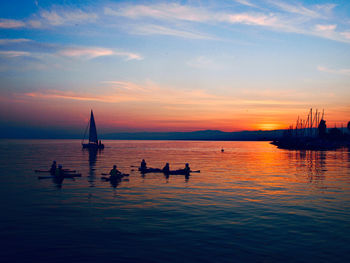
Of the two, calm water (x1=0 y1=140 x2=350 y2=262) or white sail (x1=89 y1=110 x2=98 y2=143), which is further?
white sail (x1=89 y1=110 x2=98 y2=143)

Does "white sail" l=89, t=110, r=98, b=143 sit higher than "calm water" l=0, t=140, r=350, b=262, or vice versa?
"white sail" l=89, t=110, r=98, b=143

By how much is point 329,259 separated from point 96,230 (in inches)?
516

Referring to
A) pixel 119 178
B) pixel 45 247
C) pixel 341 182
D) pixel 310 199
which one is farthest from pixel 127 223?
pixel 341 182

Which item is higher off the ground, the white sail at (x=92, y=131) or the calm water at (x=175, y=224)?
the white sail at (x=92, y=131)

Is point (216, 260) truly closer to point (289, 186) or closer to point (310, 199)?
point (310, 199)

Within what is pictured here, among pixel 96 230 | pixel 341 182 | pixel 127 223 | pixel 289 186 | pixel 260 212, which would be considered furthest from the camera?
pixel 341 182

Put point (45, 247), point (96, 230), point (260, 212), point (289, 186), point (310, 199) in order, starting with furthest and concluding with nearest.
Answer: point (289, 186), point (310, 199), point (260, 212), point (96, 230), point (45, 247)

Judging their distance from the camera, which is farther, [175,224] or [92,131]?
[92,131]

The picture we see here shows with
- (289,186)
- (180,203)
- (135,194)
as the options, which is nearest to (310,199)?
(289,186)

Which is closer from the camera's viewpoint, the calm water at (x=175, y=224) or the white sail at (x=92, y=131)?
the calm water at (x=175, y=224)

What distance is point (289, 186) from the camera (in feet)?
113

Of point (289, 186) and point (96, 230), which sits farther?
point (289, 186)

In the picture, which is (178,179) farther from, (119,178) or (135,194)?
(135,194)

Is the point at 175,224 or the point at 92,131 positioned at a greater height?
the point at 92,131
